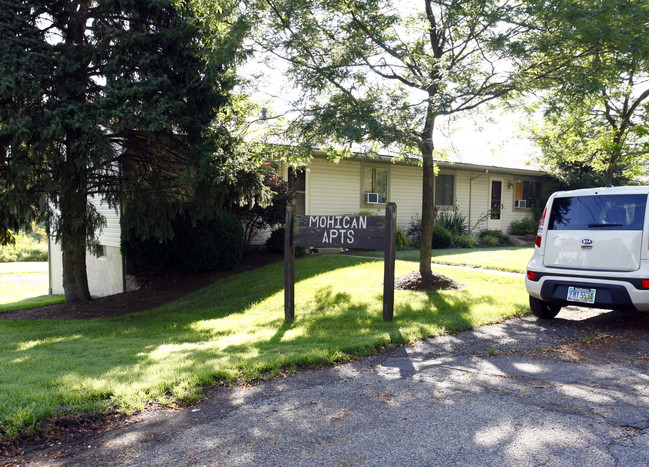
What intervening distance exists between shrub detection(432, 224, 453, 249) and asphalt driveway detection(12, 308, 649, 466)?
490 inches

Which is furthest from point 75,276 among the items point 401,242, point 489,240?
point 489,240

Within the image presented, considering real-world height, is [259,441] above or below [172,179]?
below

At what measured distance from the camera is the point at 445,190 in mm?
20906

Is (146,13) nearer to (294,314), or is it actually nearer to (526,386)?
(294,314)

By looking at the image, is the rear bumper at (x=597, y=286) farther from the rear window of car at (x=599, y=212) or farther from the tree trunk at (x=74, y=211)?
the tree trunk at (x=74, y=211)

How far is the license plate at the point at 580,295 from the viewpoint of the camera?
659 centimetres

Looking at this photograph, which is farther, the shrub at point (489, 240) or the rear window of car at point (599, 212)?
the shrub at point (489, 240)

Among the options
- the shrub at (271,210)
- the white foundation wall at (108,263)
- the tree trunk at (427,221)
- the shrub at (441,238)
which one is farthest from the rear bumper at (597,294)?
the white foundation wall at (108,263)

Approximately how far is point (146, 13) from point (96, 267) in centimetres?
1106

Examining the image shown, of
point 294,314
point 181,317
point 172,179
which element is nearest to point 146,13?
point 172,179

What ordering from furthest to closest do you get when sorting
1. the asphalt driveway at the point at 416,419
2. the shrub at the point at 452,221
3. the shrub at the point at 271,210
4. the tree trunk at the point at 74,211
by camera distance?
1. the shrub at the point at 452,221
2. the shrub at the point at 271,210
3. the tree trunk at the point at 74,211
4. the asphalt driveway at the point at 416,419

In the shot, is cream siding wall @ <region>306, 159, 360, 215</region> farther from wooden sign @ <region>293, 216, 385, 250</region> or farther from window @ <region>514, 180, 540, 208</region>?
window @ <region>514, 180, 540, 208</region>

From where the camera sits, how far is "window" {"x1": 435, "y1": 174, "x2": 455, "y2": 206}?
67.7ft

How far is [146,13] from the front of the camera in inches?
400
